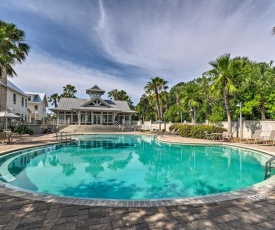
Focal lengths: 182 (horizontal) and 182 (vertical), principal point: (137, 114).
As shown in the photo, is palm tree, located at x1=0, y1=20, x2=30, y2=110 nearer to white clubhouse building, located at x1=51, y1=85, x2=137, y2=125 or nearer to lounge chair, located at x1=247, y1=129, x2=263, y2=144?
white clubhouse building, located at x1=51, y1=85, x2=137, y2=125

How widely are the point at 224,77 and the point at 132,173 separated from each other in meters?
14.1

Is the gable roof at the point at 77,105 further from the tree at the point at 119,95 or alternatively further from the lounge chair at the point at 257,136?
the lounge chair at the point at 257,136

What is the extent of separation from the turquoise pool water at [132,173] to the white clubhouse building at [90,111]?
23.3 m

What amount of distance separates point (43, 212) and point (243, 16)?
14276 mm

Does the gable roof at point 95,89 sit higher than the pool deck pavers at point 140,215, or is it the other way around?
the gable roof at point 95,89

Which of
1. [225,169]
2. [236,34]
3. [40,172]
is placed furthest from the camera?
[236,34]

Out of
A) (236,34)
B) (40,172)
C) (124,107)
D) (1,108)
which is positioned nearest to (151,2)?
(236,34)

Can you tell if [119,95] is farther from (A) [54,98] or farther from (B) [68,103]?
(A) [54,98]

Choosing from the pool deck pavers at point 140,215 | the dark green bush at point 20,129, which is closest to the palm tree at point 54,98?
the dark green bush at point 20,129

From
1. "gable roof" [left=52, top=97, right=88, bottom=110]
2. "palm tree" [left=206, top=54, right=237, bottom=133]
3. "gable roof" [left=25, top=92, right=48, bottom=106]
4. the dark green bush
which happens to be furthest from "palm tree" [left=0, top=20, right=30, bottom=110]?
"gable roof" [left=25, top=92, right=48, bottom=106]

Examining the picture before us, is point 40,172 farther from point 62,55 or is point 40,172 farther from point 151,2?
point 62,55

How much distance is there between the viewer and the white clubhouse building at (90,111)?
35.3m

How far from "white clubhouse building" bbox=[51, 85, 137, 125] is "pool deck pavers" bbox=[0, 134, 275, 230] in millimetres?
31449

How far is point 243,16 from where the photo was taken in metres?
11.5
